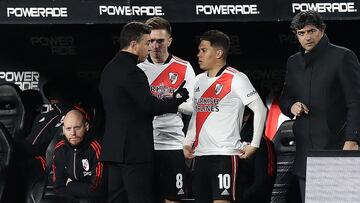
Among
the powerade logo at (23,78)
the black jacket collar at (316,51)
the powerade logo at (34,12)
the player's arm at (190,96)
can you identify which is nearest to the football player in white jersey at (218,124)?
the player's arm at (190,96)

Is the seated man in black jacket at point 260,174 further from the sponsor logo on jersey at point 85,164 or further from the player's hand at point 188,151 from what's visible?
the sponsor logo on jersey at point 85,164

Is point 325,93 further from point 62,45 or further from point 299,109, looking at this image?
point 62,45

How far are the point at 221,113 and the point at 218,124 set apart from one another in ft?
0.26

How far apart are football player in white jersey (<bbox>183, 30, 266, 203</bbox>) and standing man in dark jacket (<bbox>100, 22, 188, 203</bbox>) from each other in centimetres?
55

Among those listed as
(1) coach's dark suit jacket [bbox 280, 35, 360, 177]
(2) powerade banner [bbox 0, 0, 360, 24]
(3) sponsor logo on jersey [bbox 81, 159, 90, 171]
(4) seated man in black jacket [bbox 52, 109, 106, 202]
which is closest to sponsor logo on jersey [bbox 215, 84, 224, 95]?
(1) coach's dark suit jacket [bbox 280, 35, 360, 177]

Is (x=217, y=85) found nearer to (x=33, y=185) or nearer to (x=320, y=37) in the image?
(x=320, y=37)

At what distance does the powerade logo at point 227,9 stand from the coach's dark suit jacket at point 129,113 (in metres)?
1.94

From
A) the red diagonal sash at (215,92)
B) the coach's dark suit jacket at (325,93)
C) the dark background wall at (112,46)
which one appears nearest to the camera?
the coach's dark suit jacket at (325,93)

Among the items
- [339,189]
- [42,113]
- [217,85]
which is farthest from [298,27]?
[42,113]

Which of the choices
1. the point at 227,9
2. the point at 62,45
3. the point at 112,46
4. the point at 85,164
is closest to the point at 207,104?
the point at 85,164

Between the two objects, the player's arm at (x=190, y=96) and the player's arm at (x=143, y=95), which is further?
the player's arm at (x=190, y=96)

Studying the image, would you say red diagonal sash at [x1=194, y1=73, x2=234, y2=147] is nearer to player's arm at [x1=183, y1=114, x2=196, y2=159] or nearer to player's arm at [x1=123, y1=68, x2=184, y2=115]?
player's arm at [x1=183, y1=114, x2=196, y2=159]

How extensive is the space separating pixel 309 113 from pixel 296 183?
1.78 meters

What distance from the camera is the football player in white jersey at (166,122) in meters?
7.60
